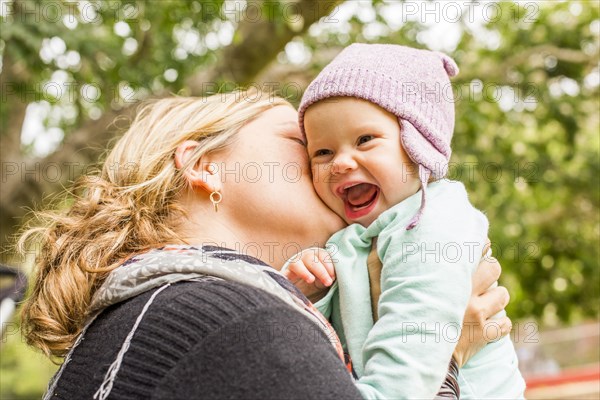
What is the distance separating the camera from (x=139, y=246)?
6.58 ft

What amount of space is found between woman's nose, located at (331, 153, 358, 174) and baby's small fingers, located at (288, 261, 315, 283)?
29 cm

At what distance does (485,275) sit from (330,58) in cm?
472

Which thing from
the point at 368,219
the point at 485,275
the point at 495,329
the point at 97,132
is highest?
the point at 368,219

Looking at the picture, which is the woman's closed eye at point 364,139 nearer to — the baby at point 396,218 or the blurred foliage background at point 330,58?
the baby at point 396,218

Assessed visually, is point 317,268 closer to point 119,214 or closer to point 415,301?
point 415,301

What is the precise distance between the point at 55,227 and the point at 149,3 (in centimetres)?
358

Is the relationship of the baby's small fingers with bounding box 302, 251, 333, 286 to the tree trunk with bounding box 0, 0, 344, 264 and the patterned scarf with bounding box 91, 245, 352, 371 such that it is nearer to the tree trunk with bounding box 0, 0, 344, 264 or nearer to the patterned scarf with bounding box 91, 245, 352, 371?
the patterned scarf with bounding box 91, 245, 352, 371

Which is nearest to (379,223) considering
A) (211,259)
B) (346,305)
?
(346,305)

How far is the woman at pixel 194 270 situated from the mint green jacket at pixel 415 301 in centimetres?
13

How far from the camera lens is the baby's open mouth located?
2.15 metres

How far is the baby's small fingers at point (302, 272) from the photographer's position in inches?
80.4

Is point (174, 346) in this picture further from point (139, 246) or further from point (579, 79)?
point (579, 79)

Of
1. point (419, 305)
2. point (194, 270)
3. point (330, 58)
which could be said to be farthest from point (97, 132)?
point (419, 305)

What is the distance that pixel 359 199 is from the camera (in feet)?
7.17
